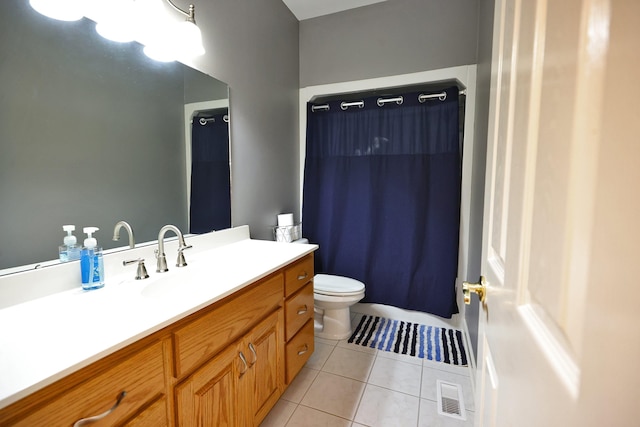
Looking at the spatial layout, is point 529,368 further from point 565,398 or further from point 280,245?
point 280,245

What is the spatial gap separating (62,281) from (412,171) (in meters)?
2.22

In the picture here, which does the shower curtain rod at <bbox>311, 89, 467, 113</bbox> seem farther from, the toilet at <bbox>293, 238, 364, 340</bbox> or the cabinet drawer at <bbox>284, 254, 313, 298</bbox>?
the cabinet drawer at <bbox>284, 254, 313, 298</bbox>

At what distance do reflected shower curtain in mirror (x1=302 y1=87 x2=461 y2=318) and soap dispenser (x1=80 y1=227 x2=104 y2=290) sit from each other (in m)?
1.78

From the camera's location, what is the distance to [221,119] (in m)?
1.72

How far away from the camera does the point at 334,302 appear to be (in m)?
2.09

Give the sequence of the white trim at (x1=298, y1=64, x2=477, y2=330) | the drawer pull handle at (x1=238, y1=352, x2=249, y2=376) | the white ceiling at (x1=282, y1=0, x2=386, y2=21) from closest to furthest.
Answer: the drawer pull handle at (x1=238, y1=352, x2=249, y2=376) → the white trim at (x1=298, y1=64, x2=477, y2=330) → the white ceiling at (x1=282, y1=0, x2=386, y2=21)

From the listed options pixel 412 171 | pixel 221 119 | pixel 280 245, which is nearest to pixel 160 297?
pixel 280 245

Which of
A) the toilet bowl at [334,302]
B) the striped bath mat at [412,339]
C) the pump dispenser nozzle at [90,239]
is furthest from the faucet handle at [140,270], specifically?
the striped bath mat at [412,339]

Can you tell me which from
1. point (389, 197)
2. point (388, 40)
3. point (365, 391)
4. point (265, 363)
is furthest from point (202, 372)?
A: point (388, 40)

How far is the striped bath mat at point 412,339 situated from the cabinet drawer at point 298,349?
0.56 metres

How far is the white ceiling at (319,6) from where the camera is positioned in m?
2.33

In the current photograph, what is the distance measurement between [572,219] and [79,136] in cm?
143

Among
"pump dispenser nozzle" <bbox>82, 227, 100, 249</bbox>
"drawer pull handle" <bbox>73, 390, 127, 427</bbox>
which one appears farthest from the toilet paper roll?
"drawer pull handle" <bbox>73, 390, 127, 427</bbox>

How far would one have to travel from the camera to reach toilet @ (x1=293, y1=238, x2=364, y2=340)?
2.09 m
